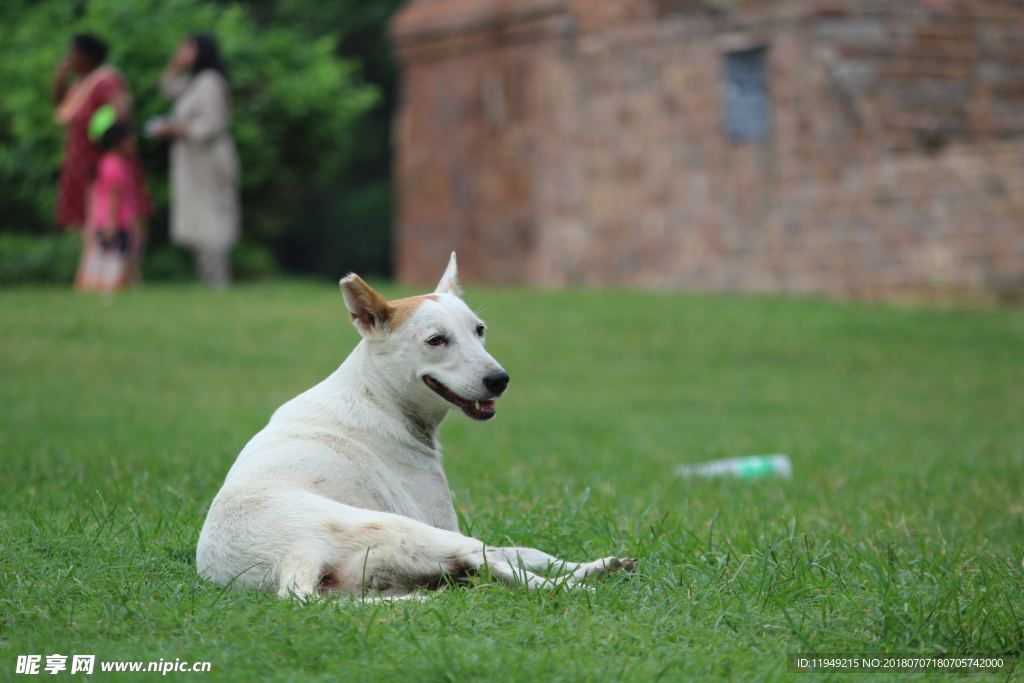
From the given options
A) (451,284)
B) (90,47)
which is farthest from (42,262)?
(451,284)

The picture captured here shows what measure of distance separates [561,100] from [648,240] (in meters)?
→ 3.24

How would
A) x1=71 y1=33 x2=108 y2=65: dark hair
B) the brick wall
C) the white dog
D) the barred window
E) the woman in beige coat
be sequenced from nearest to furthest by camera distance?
the white dog, x1=71 y1=33 x2=108 y2=65: dark hair, the woman in beige coat, the brick wall, the barred window

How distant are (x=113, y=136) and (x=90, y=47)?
138 cm

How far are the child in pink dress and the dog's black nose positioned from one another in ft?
44.7

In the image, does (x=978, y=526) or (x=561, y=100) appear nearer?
(x=978, y=526)

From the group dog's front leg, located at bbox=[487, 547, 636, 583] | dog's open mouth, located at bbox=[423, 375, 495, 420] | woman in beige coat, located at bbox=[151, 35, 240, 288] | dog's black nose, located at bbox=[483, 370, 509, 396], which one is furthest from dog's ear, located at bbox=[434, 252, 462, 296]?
woman in beige coat, located at bbox=[151, 35, 240, 288]

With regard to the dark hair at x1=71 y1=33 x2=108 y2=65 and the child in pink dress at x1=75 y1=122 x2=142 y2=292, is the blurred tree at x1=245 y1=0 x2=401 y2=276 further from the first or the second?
the child in pink dress at x1=75 y1=122 x2=142 y2=292

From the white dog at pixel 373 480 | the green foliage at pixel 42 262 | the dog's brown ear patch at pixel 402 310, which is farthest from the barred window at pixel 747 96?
the dog's brown ear patch at pixel 402 310

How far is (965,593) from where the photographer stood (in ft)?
16.9

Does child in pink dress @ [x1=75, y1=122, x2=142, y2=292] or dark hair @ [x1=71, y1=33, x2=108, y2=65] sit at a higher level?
dark hair @ [x1=71, y1=33, x2=108, y2=65]

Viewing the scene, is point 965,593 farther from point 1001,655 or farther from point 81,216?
point 81,216

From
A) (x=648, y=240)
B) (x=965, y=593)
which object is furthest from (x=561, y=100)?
(x=965, y=593)

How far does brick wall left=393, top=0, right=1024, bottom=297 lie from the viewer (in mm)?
19891

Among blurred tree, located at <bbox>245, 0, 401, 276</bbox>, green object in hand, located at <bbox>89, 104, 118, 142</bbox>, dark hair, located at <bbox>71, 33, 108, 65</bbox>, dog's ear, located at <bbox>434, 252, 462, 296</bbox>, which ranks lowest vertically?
blurred tree, located at <bbox>245, 0, 401, 276</bbox>
